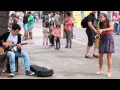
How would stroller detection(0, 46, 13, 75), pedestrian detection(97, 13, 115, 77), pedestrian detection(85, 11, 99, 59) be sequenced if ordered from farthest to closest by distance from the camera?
pedestrian detection(85, 11, 99, 59), pedestrian detection(97, 13, 115, 77), stroller detection(0, 46, 13, 75)

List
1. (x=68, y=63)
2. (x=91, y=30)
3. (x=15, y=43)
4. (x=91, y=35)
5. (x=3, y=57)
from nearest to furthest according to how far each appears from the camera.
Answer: (x=3, y=57) → (x=15, y=43) → (x=68, y=63) → (x=91, y=30) → (x=91, y=35)

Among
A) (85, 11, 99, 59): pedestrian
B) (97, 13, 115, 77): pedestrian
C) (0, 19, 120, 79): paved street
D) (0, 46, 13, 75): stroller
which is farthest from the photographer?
(85, 11, 99, 59): pedestrian

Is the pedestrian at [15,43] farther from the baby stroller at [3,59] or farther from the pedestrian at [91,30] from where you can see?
the pedestrian at [91,30]

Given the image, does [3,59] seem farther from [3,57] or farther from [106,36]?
[106,36]

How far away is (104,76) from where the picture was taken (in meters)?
10.1

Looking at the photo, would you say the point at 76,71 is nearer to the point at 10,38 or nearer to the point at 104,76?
the point at 104,76

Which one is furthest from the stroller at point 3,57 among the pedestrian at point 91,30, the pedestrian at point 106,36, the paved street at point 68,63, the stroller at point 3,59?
the pedestrian at point 91,30

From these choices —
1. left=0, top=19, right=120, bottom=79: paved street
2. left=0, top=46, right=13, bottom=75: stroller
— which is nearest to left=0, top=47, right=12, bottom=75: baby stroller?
left=0, top=46, right=13, bottom=75: stroller

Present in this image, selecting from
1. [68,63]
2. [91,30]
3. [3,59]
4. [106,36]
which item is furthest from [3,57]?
[91,30]

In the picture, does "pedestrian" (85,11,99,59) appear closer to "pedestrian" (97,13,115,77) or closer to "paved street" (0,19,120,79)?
"paved street" (0,19,120,79)

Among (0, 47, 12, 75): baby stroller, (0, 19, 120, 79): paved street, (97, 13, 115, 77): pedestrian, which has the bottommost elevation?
(0, 19, 120, 79): paved street

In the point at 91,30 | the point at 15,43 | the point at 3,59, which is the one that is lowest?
the point at 3,59
